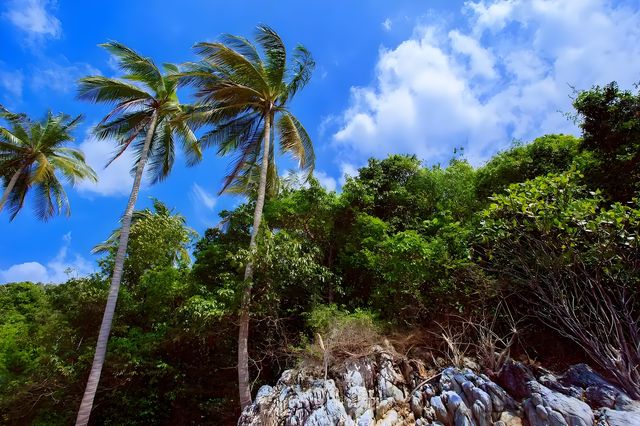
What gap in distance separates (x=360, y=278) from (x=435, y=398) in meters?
5.74

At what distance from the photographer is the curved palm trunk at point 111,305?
9328 mm

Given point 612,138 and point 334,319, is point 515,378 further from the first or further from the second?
point 612,138

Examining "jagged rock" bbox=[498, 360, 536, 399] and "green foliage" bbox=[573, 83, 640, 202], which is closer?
"jagged rock" bbox=[498, 360, 536, 399]

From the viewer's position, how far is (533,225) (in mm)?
8453

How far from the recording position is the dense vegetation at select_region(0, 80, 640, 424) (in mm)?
8188

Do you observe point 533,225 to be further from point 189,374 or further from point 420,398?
point 189,374

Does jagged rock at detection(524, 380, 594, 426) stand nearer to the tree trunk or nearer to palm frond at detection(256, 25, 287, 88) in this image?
palm frond at detection(256, 25, 287, 88)

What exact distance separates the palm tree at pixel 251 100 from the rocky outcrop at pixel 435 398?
463 centimetres

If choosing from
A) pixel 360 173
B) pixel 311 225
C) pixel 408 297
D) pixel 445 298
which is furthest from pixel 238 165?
pixel 445 298

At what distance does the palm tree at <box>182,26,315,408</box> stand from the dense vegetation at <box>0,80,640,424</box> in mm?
1799

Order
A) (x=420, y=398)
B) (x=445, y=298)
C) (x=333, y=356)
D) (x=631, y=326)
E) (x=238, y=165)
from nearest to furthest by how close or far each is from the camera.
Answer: (x=631, y=326) → (x=420, y=398) → (x=333, y=356) → (x=445, y=298) → (x=238, y=165)

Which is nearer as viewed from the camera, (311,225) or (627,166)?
(627,166)

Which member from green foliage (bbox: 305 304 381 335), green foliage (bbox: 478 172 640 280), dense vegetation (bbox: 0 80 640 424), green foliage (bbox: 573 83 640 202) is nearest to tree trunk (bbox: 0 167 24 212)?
dense vegetation (bbox: 0 80 640 424)

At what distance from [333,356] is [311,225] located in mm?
5515
